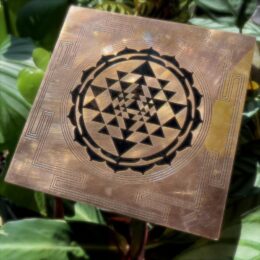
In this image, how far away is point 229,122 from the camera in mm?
563

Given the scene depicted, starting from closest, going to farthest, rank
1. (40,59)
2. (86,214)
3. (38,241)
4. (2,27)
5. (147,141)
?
(147,141) → (38,241) → (40,59) → (86,214) → (2,27)

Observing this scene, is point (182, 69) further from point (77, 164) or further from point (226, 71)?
point (77, 164)

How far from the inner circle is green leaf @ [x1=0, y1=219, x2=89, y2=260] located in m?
0.26

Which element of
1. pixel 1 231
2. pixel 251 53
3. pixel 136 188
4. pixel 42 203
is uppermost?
pixel 251 53

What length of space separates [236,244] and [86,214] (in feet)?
1.36

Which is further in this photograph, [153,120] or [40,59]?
[40,59]

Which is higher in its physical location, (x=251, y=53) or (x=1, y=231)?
(x=251, y=53)

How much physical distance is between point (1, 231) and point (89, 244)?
6.6 inches

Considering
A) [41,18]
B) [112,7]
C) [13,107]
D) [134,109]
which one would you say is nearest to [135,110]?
[134,109]

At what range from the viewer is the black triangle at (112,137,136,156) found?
566 mm

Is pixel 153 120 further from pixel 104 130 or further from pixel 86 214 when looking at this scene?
pixel 86 214

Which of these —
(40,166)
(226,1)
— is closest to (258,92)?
(226,1)

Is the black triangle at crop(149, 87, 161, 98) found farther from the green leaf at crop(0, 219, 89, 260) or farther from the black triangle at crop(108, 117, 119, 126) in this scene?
the green leaf at crop(0, 219, 89, 260)

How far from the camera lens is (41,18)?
3.23 ft
